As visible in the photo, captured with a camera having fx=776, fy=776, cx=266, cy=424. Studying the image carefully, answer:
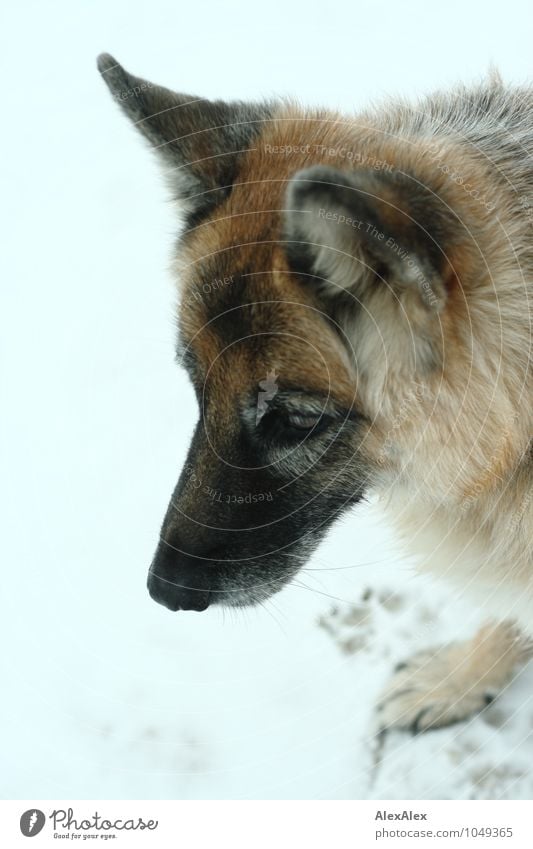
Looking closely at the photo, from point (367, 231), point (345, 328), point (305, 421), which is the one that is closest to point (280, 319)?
point (345, 328)

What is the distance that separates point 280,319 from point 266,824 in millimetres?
2094

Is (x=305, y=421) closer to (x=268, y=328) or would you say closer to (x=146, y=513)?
(x=268, y=328)

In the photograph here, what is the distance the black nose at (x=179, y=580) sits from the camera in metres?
2.76

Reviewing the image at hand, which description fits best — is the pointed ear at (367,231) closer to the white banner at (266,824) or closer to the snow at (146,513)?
the snow at (146,513)

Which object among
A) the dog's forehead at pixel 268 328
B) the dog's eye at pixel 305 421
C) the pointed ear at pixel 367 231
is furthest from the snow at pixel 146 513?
the pointed ear at pixel 367 231

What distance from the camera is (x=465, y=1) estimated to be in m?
4.72

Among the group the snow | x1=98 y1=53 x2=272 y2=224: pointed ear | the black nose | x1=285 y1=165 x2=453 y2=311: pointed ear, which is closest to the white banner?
the snow

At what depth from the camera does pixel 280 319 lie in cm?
239

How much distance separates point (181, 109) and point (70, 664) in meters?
2.73

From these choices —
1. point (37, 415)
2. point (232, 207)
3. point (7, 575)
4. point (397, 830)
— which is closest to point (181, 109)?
point (232, 207)

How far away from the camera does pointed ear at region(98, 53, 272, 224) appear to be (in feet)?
8.96

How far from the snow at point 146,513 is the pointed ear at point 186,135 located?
20 cm

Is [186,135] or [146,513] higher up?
[186,135]

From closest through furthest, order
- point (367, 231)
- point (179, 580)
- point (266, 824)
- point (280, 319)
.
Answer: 1. point (367, 231)
2. point (280, 319)
3. point (179, 580)
4. point (266, 824)
